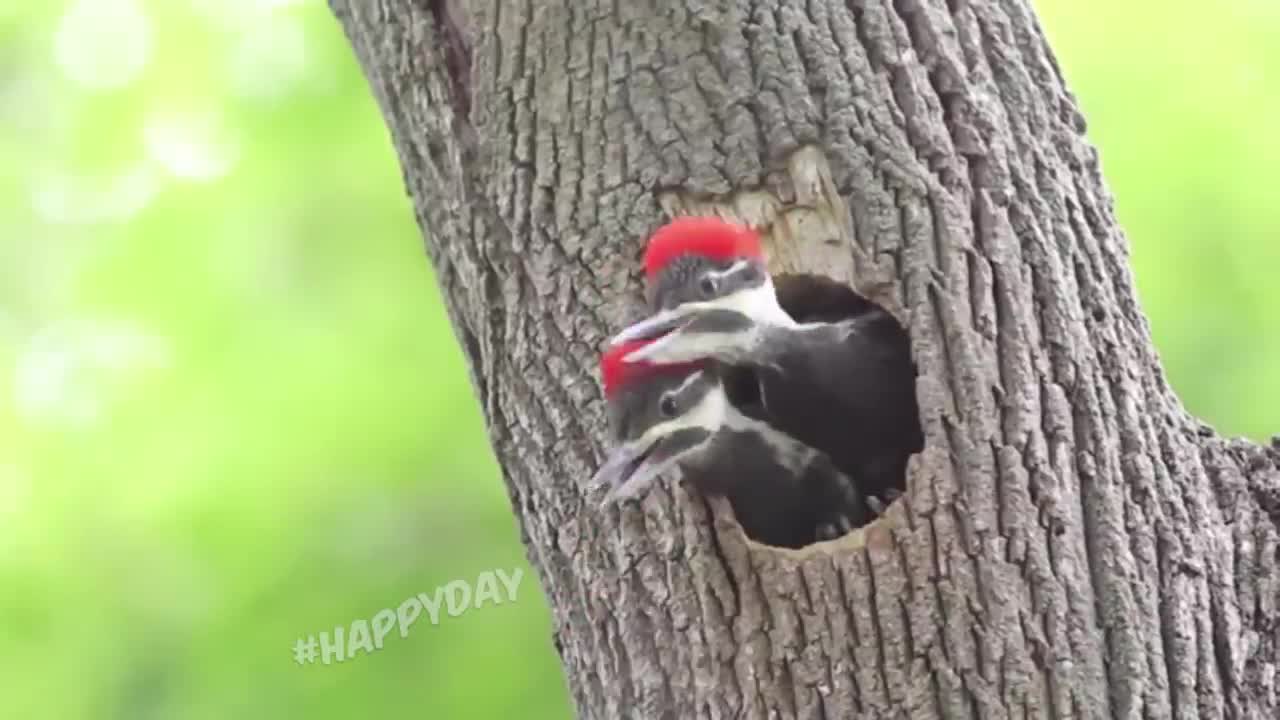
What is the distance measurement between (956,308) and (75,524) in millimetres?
1610

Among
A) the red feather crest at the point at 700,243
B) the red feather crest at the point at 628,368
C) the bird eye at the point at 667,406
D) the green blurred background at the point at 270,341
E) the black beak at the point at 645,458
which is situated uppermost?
the green blurred background at the point at 270,341

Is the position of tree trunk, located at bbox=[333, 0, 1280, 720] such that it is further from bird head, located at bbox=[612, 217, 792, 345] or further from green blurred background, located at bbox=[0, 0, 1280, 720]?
green blurred background, located at bbox=[0, 0, 1280, 720]

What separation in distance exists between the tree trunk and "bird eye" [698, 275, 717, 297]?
0.51 feet

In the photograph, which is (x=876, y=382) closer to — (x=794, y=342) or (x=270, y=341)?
(x=794, y=342)

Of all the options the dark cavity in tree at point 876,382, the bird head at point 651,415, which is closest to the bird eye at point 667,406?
the bird head at point 651,415

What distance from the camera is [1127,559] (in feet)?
3.46

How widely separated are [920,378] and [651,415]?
25cm

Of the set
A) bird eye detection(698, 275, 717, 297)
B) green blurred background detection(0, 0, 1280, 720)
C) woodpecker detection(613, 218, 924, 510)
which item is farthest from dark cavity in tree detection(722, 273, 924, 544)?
green blurred background detection(0, 0, 1280, 720)

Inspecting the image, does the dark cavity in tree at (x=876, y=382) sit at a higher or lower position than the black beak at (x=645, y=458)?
higher

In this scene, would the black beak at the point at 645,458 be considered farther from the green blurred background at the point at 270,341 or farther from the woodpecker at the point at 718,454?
the green blurred background at the point at 270,341

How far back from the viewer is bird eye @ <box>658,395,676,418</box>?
0.94m

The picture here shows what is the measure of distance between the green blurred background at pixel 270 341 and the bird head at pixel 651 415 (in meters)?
1.12

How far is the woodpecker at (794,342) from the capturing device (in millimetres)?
951

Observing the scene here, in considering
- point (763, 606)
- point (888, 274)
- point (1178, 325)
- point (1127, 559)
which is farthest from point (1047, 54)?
point (1178, 325)
